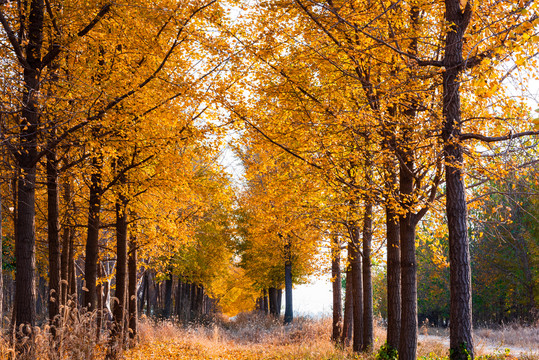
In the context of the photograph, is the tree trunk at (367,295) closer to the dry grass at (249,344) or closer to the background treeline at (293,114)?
the background treeline at (293,114)

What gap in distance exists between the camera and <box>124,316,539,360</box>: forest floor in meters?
11.5

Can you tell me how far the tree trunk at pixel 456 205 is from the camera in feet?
21.5

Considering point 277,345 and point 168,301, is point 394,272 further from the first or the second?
point 168,301

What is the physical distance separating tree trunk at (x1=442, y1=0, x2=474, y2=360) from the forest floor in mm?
4065

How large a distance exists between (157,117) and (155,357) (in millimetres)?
5525

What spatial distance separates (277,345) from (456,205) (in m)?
12.5

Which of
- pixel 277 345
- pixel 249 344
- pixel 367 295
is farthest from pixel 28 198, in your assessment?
pixel 277 345

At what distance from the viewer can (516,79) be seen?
5949 millimetres

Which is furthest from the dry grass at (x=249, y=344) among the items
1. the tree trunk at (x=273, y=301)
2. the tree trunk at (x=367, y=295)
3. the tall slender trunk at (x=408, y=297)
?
the tree trunk at (x=273, y=301)

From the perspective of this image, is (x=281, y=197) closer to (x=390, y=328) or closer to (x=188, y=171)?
(x=188, y=171)

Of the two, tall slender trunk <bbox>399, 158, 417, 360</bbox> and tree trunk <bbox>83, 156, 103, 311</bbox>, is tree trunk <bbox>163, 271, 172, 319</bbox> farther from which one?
tall slender trunk <bbox>399, 158, 417, 360</bbox>

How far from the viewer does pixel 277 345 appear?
17.5 meters

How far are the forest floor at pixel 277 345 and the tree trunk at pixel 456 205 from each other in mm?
4065

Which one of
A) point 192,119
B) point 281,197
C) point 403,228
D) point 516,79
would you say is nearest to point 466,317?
point 403,228
